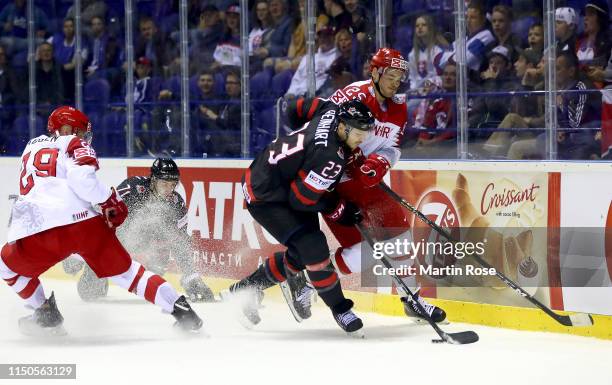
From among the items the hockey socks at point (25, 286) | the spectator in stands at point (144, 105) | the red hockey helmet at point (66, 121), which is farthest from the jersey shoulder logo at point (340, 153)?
the spectator in stands at point (144, 105)

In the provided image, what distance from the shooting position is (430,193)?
666 cm

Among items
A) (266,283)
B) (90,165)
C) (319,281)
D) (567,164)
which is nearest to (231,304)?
(266,283)

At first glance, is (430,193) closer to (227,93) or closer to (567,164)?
(567,164)

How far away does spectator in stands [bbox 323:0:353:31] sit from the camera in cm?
Answer: 742

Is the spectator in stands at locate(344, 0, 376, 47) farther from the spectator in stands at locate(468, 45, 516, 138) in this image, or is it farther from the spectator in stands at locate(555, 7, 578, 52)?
the spectator in stands at locate(555, 7, 578, 52)

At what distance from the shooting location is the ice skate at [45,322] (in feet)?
19.7

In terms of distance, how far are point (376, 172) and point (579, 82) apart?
4.19ft

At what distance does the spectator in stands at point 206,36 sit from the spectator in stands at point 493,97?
211 cm

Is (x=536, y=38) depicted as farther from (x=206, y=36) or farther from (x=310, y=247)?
(x=206, y=36)

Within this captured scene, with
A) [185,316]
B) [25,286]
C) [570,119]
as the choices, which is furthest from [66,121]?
[570,119]

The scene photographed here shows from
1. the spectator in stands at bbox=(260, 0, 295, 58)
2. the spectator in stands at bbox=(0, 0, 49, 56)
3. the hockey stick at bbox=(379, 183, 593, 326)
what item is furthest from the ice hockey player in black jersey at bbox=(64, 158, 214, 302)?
the spectator in stands at bbox=(0, 0, 49, 56)

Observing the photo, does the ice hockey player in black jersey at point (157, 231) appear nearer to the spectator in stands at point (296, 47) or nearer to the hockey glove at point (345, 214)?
the spectator in stands at point (296, 47)

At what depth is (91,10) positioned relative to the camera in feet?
29.2

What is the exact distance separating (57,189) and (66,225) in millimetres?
180
